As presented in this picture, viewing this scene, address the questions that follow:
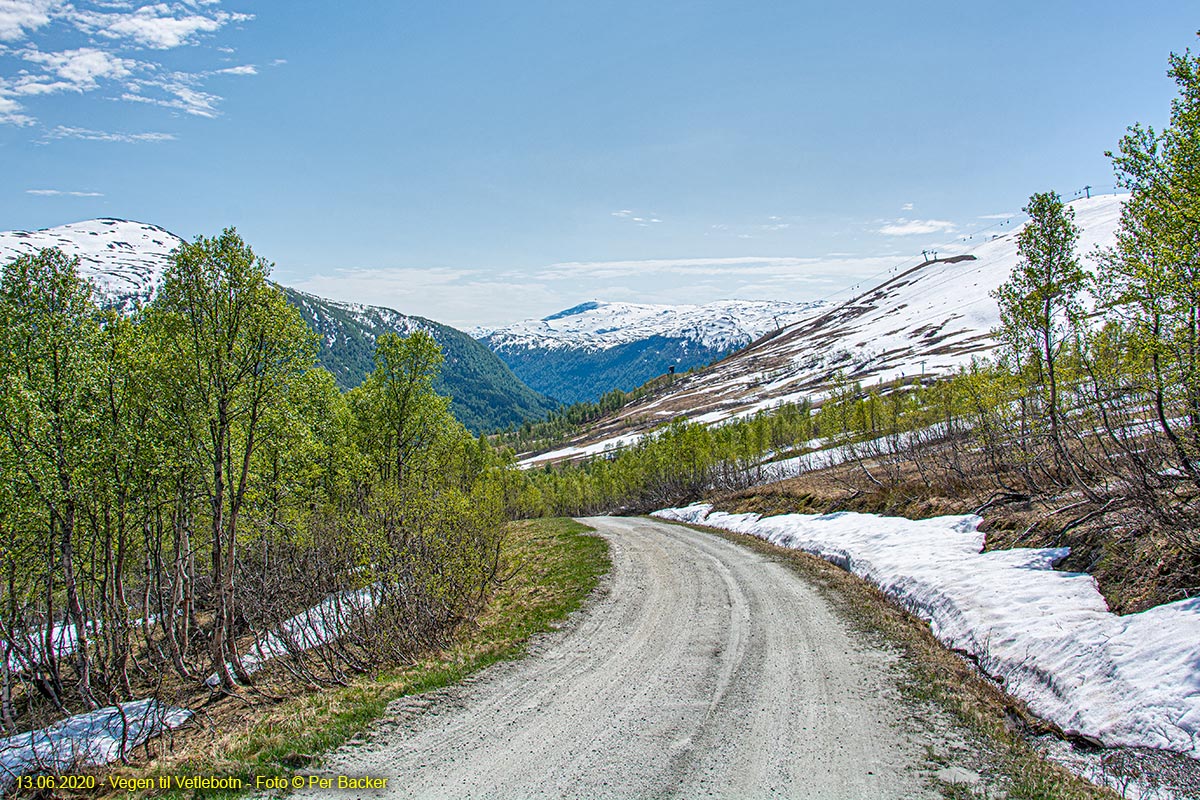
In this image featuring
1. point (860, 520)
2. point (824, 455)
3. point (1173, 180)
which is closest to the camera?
point (1173, 180)

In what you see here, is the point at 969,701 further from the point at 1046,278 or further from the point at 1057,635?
the point at 1046,278

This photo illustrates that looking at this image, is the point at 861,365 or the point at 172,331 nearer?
the point at 172,331

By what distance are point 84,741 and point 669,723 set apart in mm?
12532

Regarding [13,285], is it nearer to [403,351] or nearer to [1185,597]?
[403,351]

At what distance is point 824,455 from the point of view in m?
65.4

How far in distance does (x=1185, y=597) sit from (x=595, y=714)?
9.66 meters

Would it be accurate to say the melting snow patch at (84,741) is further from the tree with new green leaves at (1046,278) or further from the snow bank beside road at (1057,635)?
the tree with new green leaves at (1046,278)

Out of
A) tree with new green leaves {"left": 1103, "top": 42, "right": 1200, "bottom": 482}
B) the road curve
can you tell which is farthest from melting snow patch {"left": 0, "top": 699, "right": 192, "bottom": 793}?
tree with new green leaves {"left": 1103, "top": 42, "right": 1200, "bottom": 482}

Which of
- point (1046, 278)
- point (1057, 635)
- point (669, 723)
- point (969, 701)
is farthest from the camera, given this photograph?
point (1046, 278)

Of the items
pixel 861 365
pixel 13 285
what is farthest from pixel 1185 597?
pixel 861 365

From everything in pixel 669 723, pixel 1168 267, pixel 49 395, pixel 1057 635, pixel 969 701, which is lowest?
pixel 969 701

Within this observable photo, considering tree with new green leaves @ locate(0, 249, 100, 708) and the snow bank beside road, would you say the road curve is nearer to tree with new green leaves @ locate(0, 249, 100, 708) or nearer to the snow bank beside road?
the snow bank beside road

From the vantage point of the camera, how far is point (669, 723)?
28.1ft

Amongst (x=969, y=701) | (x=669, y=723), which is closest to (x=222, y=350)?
(x=669, y=723)
